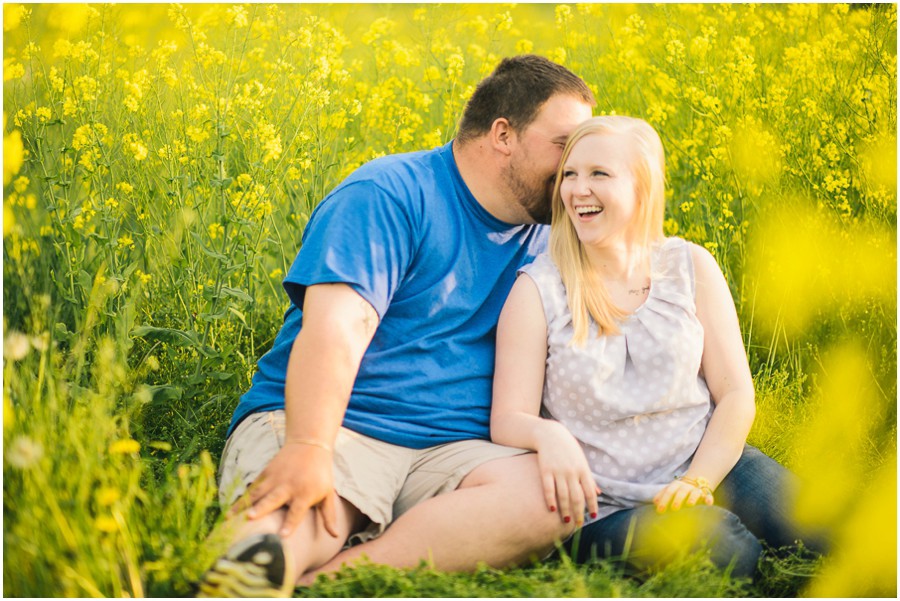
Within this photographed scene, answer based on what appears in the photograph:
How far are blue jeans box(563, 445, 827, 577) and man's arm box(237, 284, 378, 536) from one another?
0.60m

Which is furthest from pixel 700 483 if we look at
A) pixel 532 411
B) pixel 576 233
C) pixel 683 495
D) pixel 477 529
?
pixel 576 233

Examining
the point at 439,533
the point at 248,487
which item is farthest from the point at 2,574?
the point at 439,533

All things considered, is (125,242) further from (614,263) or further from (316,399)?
(614,263)

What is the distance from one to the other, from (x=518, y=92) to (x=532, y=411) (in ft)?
2.84

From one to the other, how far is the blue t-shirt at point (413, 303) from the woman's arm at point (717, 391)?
1.67 feet

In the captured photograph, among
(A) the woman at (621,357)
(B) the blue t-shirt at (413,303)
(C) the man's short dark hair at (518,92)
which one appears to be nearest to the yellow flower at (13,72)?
(B) the blue t-shirt at (413,303)

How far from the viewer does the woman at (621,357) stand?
2232mm

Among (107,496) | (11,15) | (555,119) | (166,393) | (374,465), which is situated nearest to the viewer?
(107,496)

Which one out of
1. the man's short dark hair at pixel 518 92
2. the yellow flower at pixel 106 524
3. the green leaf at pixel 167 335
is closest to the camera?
the yellow flower at pixel 106 524

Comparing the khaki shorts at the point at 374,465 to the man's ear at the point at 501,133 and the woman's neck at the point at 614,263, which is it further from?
the man's ear at the point at 501,133

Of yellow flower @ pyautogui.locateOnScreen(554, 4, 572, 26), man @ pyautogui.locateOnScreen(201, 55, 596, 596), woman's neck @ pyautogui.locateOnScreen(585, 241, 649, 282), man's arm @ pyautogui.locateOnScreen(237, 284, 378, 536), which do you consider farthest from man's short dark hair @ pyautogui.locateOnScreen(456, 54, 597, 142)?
yellow flower @ pyautogui.locateOnScreen(554, 4, 572, 26)

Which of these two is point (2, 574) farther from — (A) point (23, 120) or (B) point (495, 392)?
(A) point (23, 120)

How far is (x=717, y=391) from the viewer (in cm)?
233

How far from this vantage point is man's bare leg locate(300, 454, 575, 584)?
6.77 feet
